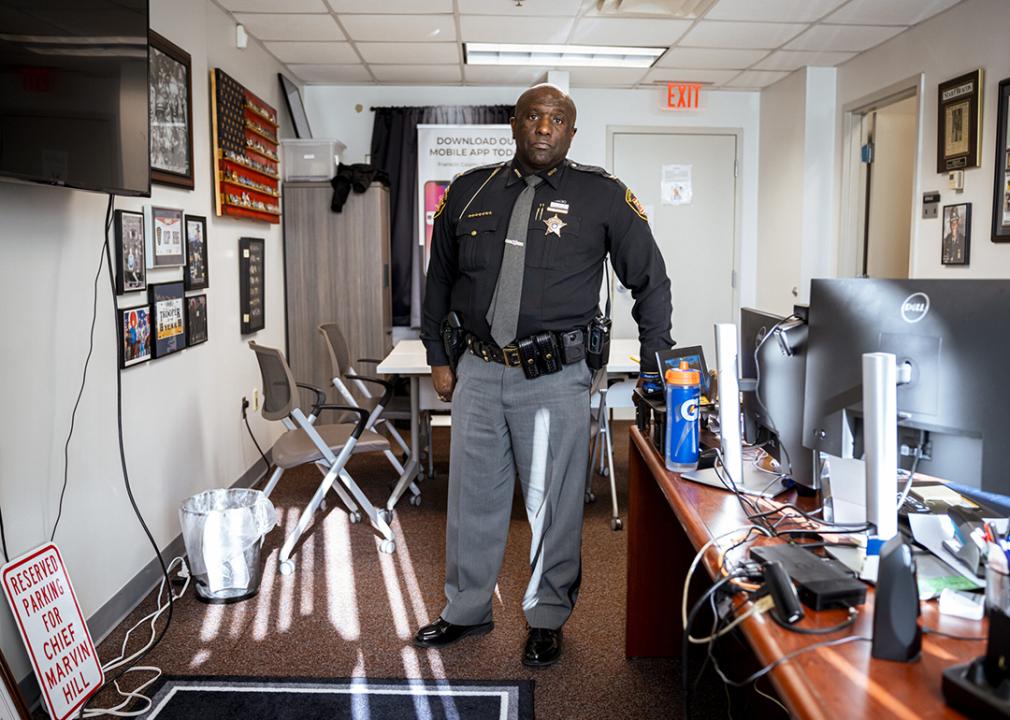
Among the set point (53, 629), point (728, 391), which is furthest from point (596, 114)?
Answer: point (53, 629)

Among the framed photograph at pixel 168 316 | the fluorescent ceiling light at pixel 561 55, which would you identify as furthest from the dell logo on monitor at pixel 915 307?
the fluorescent ceiling light at pixel 561 55

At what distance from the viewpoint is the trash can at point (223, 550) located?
2822mm

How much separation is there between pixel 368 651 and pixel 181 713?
0.56 metres

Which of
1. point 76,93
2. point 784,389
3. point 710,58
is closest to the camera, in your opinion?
point 784,389

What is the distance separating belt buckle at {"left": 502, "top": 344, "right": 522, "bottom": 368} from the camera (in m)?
2.29

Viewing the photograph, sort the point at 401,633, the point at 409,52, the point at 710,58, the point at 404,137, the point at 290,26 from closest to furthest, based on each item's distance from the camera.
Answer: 1. the point at 401,633
2. the point at 290,26
3. the point at 409,52
4. the point at 710,58
5. the point at 404,137

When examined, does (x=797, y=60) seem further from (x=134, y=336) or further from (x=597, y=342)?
(x=134, y=336)

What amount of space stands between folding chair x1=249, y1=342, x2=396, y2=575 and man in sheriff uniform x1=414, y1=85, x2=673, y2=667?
3.14 feet

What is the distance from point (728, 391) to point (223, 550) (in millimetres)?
1980

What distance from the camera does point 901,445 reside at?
134 centimetres

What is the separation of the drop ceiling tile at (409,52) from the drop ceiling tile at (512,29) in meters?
0.25

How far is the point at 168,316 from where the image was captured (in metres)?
3.27

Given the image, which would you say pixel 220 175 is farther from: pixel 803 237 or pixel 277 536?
pixel 803 237

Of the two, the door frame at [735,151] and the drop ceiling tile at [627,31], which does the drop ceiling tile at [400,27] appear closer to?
the drop ceiling tile at [627,31]
